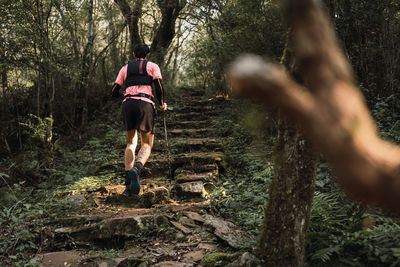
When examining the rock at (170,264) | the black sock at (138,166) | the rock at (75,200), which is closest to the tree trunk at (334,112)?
the rock at (170,264)

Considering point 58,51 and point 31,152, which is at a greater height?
point 58,51

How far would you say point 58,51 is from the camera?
7.93 metres

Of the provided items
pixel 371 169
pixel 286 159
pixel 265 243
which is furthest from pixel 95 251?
pixel 371 169

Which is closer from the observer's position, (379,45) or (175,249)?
(175,249)

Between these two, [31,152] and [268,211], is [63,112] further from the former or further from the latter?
[268,211]

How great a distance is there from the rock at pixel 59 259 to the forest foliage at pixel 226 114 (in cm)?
28

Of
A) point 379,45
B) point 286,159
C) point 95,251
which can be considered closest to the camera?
point 286,159

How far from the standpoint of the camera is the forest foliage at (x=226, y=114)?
2.56m

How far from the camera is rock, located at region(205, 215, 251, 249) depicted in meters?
2.84

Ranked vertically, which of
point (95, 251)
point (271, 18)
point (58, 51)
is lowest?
point (95, 251)

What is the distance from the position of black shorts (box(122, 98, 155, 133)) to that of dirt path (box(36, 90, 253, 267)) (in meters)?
1.12

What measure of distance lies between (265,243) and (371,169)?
5.62ft

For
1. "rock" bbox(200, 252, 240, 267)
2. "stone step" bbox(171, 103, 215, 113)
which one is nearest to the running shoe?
"rock" bbox(200, 252, 240, 267)

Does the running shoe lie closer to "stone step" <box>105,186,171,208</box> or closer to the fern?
"stone step" <box>105,186,171,208</box>
